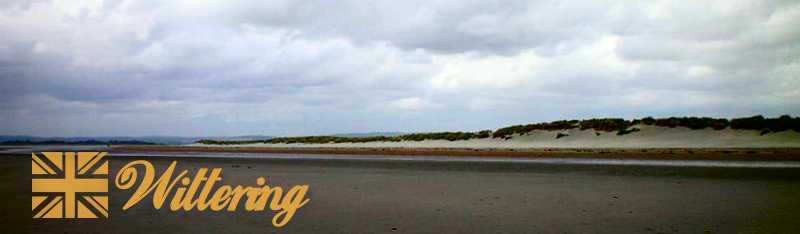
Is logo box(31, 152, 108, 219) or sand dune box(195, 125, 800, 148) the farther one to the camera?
sand dune box(195, 125, 800, 148)

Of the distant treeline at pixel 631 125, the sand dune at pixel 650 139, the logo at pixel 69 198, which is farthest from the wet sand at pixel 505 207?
the distant treeline at pixel 631 125

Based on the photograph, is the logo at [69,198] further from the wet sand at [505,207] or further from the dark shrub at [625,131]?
the dark shrub at [625,131]

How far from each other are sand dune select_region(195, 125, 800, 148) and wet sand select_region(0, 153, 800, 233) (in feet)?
51.8

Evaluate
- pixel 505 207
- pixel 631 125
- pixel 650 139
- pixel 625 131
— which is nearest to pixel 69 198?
pixel 505 207

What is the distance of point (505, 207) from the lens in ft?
30.7

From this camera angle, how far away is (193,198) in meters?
10.8

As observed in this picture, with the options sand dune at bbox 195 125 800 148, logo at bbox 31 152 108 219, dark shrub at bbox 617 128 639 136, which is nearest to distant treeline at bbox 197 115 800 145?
dark shrub at bbox 617 128 639 136

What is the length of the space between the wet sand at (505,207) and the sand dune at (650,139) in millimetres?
15798

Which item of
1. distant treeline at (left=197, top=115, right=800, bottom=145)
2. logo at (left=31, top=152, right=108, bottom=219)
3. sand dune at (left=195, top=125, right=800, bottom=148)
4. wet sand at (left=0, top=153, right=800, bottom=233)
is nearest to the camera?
wet sand at (left=0, top=153, right=800, bottom=233)

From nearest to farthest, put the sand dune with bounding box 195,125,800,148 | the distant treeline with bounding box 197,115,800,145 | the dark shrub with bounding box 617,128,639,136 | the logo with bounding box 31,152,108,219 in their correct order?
the logo with bounding box 31,152,108,219 < the sand dune with bounding box 195,125,800,148 < the distant treeline with bounding box 197,115,800,145 < the dark shrub with bounding box 617,128,639,136

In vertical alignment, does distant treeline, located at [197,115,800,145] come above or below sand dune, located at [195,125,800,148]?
above

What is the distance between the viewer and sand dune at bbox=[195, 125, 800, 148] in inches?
1117

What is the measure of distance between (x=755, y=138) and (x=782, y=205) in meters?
24.3

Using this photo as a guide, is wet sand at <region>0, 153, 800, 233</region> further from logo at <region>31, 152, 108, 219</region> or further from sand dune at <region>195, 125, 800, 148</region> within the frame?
sand dune at <region>195, 125, 800, 148</region>
